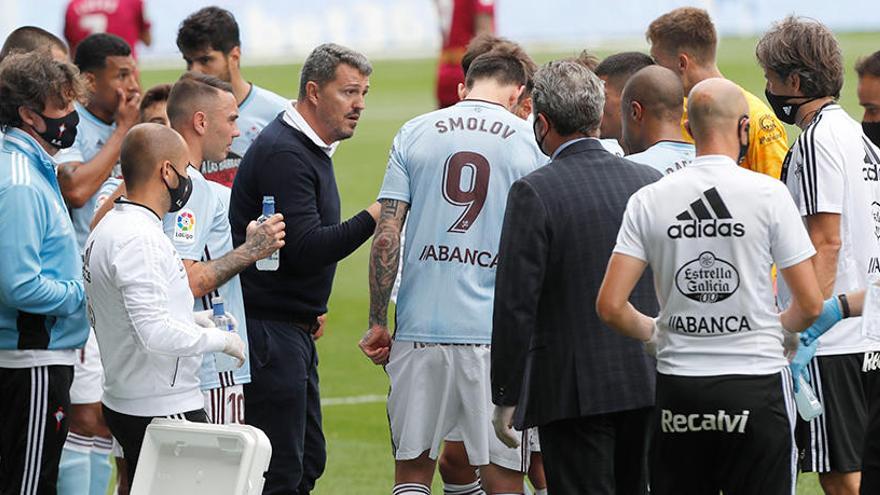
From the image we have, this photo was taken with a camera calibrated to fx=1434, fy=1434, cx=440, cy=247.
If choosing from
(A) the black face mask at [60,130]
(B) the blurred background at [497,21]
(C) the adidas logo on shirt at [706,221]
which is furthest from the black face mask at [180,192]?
(B) the blurred background at [497,21]

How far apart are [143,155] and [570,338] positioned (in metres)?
1.74

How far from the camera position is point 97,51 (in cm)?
797

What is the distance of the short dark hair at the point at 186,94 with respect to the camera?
6344 mm

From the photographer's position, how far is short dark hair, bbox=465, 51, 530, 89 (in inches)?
251

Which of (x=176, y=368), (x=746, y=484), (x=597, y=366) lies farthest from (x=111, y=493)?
(x=746, y=484)

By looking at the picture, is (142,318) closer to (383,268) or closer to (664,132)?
(383,268)

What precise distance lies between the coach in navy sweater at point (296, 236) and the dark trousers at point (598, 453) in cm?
152

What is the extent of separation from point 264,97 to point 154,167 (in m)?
3.06

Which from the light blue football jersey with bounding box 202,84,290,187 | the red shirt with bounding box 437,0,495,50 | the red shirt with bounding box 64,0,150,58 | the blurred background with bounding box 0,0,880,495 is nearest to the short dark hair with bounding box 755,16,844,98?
the light blue football jersey with bounding box 202,84,290,187

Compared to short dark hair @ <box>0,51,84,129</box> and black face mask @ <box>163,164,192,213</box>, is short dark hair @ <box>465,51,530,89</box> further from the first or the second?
short dark hair @ <box>0,51,84,129</box>

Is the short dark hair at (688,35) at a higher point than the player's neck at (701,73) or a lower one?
higher

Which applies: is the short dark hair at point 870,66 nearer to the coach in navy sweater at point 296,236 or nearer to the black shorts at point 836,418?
the black shorts at point 836,418

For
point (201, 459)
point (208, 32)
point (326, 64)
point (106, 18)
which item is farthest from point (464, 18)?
point (201, 459)

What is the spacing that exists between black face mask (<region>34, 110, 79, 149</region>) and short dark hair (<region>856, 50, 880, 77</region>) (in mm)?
4420
